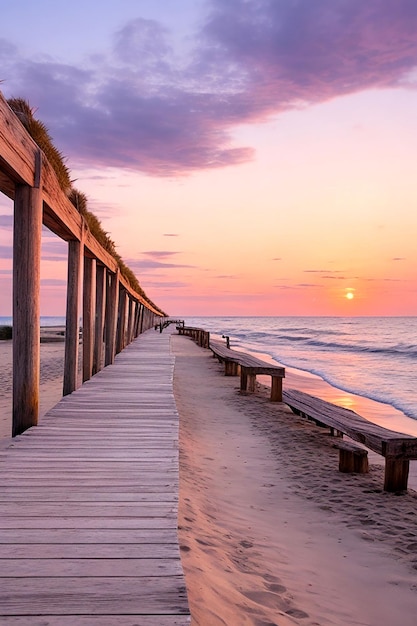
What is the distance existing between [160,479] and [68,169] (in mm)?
4468

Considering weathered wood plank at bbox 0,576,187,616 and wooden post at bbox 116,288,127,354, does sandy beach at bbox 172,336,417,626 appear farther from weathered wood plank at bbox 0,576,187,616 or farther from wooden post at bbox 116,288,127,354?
wooden post at bbox 116,288,127,354

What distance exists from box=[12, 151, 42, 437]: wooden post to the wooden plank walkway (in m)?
Answer: 0.66

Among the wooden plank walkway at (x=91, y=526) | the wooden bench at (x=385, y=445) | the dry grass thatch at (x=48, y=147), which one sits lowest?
the wooden bench at (x=385, y=445)

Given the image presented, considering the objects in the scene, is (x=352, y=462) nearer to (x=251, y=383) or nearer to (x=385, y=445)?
(x=385, y=445)

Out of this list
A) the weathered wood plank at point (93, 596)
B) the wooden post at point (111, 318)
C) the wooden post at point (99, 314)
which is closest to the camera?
the weathered wood plank at point (93, 596)

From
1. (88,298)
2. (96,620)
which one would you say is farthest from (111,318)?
(96,620)

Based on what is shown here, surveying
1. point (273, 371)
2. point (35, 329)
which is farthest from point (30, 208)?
point (273, 371)

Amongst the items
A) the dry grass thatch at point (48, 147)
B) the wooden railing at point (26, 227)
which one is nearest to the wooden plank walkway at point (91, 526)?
the wooden railing at point (26, 227)

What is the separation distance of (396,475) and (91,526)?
14.3 ft

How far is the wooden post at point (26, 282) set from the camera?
4.70 meters

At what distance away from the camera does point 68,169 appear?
258 inches

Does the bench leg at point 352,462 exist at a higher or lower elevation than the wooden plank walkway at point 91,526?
lower

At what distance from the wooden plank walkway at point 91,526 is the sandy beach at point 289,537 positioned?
A: 60 cm

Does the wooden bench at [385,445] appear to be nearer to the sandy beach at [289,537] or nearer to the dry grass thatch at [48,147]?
the sandy beach at [289,537]
